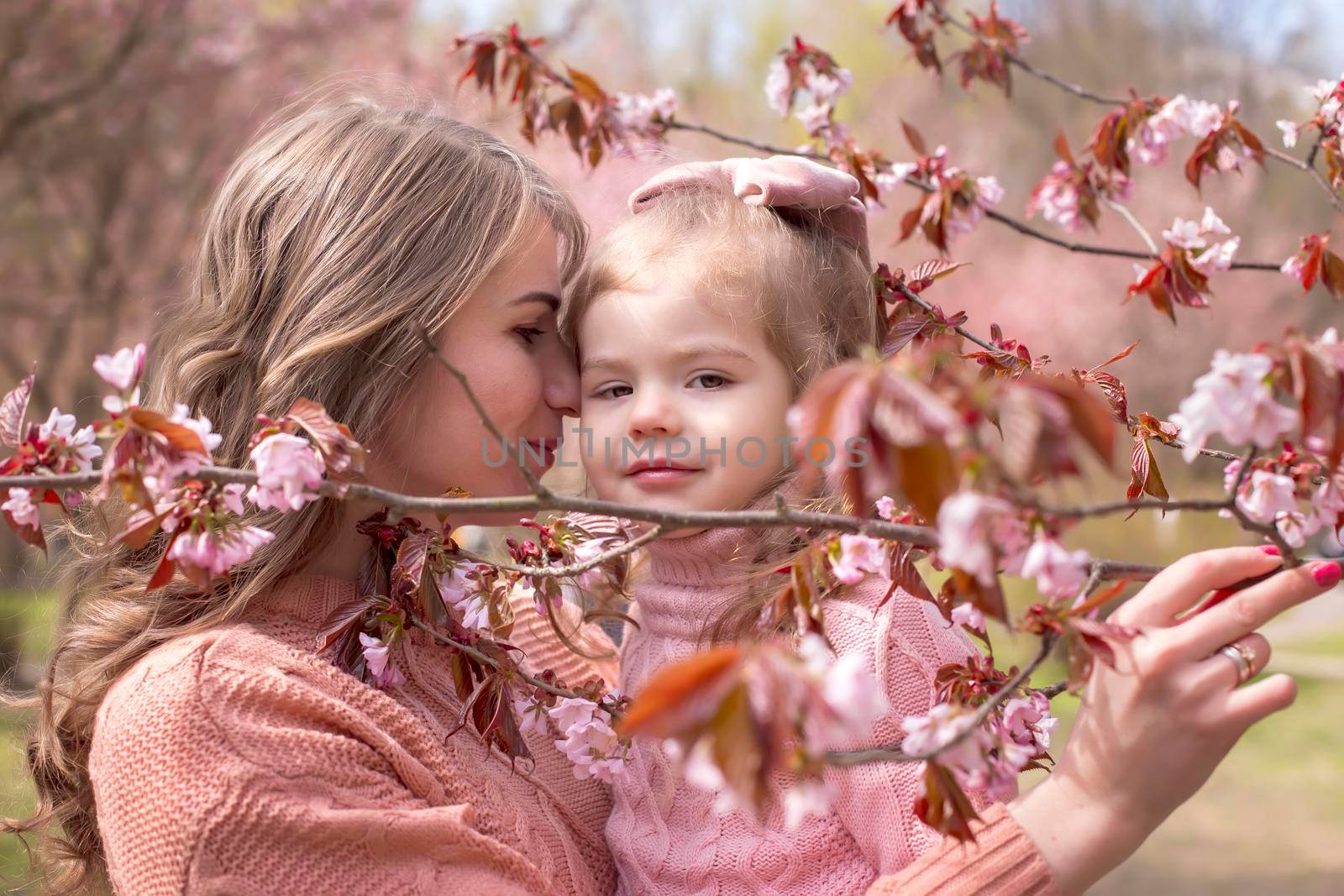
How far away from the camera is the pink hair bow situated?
192 centimetres

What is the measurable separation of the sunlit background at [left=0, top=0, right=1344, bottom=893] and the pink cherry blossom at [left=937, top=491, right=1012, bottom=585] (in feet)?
7.41

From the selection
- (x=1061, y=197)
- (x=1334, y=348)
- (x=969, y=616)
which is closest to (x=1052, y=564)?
(x=1334, y=348)

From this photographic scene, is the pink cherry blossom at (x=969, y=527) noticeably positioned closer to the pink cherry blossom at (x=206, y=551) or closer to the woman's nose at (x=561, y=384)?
the pink cherry blossom at (x=206, y=551)

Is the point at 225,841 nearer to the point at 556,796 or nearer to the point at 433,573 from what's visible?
the point at 433,573

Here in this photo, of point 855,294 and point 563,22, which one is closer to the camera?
point 855,294

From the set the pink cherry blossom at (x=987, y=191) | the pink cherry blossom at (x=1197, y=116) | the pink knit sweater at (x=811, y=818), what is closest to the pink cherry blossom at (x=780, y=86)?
the pink cherry blossom at (x=987, y=191)

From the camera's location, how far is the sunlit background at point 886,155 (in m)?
6.74

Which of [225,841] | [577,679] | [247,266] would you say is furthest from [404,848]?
[247,266]

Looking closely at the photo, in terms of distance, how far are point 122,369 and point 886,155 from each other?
678 centimetres

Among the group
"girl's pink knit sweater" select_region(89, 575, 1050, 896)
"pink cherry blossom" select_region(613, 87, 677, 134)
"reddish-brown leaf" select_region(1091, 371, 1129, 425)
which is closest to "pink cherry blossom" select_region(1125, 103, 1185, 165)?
"reddish-brown leaf" select_region(1091, 371, 1129, 425)

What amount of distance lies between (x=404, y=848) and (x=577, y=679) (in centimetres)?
71

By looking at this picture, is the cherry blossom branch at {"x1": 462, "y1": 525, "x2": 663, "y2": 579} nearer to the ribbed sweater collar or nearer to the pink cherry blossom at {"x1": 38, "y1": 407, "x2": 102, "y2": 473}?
the pink cherry blossom at {"x1": 38, "y1": 407, "x2": 102, "y2": 473}

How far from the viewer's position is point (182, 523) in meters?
1.21

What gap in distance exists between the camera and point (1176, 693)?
114cm
